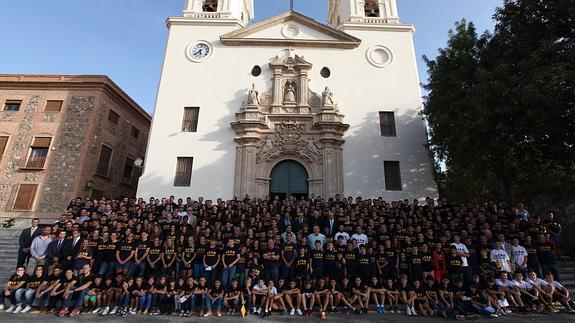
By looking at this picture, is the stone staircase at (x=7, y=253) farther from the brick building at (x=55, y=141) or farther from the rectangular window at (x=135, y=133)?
the rectangular window at (x=135, y=133)

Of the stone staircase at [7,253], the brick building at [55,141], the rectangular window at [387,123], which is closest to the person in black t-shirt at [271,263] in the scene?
the stone staircase at [7,253]

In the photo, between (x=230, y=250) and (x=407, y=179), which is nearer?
(x=230, y=250)

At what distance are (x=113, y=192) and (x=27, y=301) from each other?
13133 millimetres

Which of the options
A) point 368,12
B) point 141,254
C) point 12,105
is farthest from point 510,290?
point 12,105

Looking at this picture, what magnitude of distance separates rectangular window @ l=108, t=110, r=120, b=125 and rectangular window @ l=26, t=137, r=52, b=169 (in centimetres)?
325

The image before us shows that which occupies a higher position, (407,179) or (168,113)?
(168,113)

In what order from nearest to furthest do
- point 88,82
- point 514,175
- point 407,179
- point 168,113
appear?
point 514,175, point 407,179, point 168,113, point 88,82

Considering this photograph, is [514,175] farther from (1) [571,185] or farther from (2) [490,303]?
(2) [490,303]

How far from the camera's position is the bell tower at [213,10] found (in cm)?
1767

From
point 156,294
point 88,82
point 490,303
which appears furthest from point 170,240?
point 88,82

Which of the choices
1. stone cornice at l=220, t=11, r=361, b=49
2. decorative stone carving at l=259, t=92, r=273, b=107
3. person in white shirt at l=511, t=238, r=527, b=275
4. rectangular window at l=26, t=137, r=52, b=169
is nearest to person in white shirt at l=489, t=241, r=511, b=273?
person in white shirt at l=511, t=238, r=527, b=275

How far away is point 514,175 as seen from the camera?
12.5 m

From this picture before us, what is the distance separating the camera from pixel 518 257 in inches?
313

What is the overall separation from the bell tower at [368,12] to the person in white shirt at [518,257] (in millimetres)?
13710
